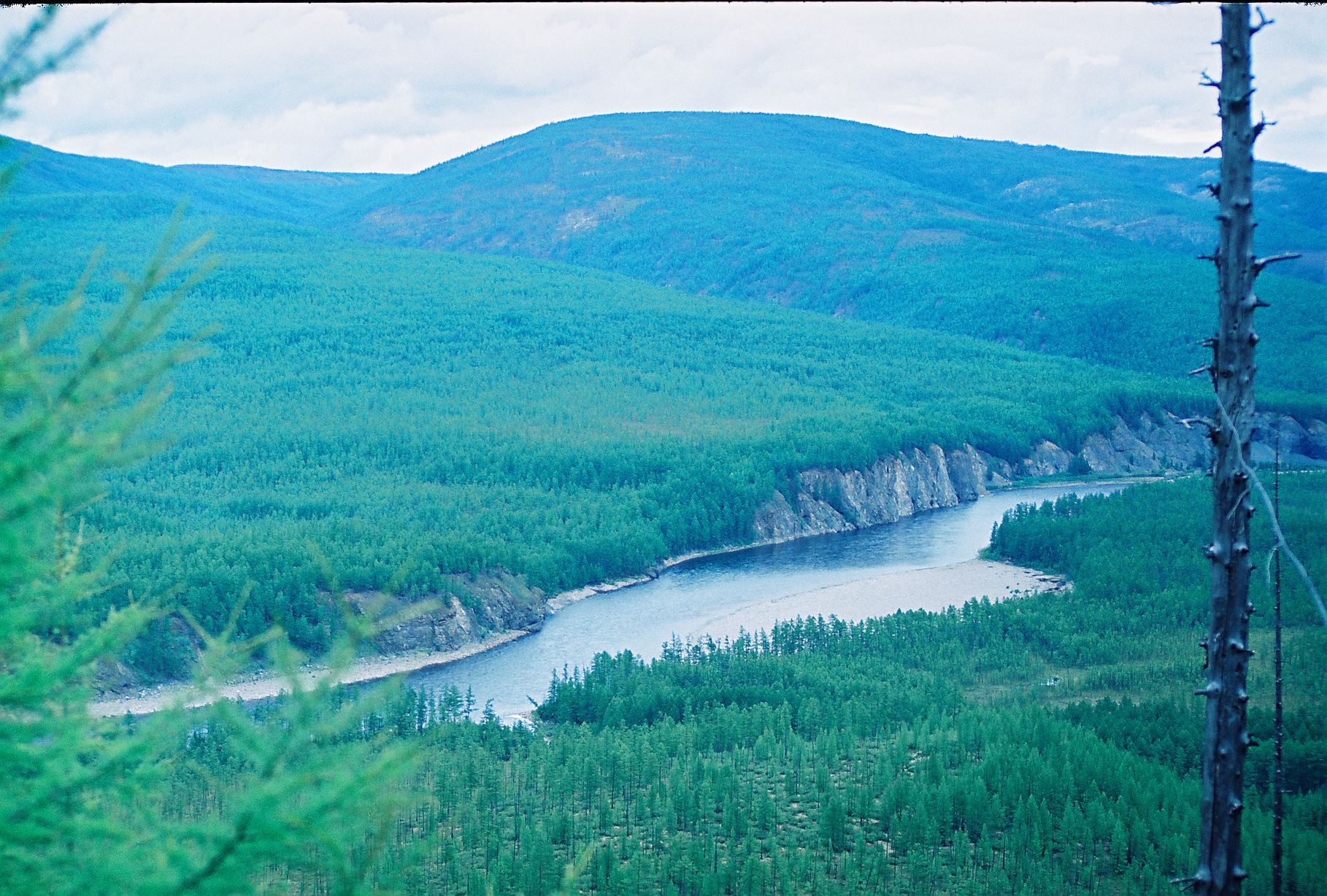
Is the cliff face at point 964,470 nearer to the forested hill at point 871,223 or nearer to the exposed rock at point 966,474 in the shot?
the exposed rock at point 966,474

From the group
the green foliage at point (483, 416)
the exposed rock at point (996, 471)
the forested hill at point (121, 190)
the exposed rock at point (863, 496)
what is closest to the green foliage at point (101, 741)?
the green foliage at point (483, 416)

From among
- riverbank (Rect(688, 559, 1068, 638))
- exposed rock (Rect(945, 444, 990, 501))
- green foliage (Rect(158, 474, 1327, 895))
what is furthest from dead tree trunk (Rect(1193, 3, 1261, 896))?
exposed rock (Rect(945, 444, 990, 501))

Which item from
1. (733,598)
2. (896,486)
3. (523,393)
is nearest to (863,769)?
(733,598)

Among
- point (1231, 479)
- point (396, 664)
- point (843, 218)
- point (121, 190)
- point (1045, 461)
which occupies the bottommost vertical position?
point (396, 664)

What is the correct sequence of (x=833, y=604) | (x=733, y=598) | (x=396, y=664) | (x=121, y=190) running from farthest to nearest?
(x=121, y=190) < (x=733, y=598) < (x=833, y=604) < (x=396, y=664)

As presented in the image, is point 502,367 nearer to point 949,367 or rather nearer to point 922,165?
point 949,367

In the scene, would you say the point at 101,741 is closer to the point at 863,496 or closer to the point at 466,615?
the point at 466,615
